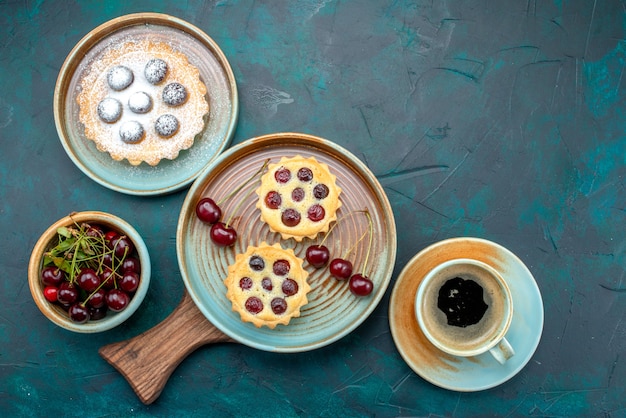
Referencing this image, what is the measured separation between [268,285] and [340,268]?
281mm

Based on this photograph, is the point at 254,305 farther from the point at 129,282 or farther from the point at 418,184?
the point at 418,184

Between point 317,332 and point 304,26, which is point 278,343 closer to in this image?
point 317,332

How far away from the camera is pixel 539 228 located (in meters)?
2.65

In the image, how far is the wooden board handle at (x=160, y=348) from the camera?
2524 mm

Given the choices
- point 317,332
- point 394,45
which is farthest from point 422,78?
point 317,332

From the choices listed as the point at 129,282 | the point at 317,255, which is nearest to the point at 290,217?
the point at 317,255

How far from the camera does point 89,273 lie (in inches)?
93.3

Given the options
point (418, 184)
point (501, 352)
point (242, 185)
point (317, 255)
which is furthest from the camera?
point (418, 184)

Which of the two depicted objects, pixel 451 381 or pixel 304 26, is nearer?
pixel 451 381

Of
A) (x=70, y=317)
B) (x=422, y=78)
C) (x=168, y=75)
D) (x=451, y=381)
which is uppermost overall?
(x=168, y=75)

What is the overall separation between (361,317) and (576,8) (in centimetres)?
157

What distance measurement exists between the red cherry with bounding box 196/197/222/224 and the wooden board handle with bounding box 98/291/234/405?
325 mm

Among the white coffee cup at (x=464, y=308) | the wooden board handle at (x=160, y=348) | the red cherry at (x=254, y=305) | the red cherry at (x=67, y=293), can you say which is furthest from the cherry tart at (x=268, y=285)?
the red cherry at (x=67, y=293)

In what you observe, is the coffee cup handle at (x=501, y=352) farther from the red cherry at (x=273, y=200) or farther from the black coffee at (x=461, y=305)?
the red cherry at (x=273, y=200)
